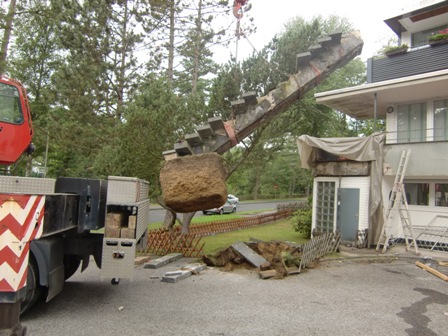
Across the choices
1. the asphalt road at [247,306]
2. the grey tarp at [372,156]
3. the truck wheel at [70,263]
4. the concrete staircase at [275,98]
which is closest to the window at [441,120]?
the grey tarp at [372,156]

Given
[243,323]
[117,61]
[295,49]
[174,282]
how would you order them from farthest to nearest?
[117,61]
[295,49]
[174,282]
[243,323]

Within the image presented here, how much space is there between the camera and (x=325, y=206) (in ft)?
44.2

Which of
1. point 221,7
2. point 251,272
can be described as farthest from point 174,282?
point 221,7

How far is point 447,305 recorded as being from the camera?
6.48 metres

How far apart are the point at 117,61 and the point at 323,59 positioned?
11.0 m

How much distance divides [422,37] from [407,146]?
216 inches

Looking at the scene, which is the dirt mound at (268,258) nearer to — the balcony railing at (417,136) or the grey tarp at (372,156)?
the grey tarp at (372,156)

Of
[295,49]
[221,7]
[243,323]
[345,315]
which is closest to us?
[243,323]

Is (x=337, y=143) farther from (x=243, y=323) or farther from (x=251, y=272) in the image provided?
(x=243, y=323)

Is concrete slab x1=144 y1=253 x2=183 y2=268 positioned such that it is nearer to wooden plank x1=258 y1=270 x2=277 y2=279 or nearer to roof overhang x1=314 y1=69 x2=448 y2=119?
wooden plank x1=258 y1=270 x2=277 y2=279

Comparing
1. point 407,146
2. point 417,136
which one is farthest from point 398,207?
point 417,136

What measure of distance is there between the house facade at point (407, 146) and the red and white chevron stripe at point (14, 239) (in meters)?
10.6

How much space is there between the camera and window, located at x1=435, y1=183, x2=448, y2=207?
489 inches

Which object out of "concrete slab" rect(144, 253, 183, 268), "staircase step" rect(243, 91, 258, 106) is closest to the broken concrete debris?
"concrete slab" rect(144, 253, 183, 268)
